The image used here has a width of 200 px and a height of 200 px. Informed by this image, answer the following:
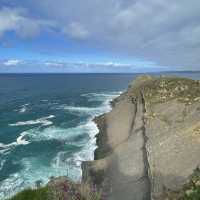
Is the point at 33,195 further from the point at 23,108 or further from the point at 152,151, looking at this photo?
the point at 23,108

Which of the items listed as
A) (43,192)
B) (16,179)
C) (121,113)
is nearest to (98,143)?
(121,113)

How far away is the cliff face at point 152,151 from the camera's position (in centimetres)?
2375

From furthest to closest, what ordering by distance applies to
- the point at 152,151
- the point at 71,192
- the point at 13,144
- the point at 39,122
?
the point at 39,122
the point at 13,144
the point at 152,151
the point at 71,192

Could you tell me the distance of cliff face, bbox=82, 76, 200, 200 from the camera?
23.8 meters

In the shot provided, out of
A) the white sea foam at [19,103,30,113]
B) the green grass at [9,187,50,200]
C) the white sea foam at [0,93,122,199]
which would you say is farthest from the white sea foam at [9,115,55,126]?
the green grass at [9,187,50,200]

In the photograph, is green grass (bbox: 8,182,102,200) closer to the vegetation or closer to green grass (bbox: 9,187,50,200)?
the vegetation

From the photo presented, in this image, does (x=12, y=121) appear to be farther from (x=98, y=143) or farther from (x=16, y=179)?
(x=16, y=179)

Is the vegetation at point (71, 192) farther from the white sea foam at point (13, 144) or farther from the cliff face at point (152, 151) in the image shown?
the white sea foam at point (13, 144)

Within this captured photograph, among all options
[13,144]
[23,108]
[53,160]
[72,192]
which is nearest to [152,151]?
[53,160]

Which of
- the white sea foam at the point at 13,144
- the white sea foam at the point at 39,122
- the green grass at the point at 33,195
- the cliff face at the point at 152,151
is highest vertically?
the green grass at the point at 33,195

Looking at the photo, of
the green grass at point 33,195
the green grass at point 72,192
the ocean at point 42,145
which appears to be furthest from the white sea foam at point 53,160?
the green grass at point 72,192

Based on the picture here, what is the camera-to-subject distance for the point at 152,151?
93.2 ft

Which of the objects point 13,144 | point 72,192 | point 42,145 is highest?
point 72,192

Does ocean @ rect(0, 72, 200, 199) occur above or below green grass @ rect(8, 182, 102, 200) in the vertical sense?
below
